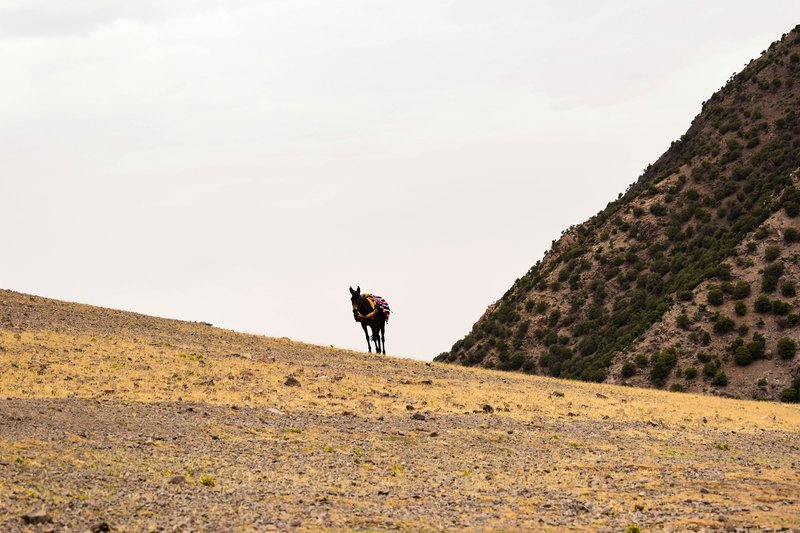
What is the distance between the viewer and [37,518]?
52.3ft

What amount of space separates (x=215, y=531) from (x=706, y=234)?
7015cm

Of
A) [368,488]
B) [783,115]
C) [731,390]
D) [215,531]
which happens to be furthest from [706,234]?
[215,531]

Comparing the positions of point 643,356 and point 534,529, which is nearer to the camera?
point 534,529

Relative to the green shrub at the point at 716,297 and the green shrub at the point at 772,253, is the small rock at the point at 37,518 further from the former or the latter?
the green shrub at the point at 772,253

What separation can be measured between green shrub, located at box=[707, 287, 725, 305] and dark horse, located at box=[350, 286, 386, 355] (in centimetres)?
2418

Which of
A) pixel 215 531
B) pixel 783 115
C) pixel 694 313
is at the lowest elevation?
pixel 215 531

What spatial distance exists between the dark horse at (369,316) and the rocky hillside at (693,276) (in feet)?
62.1

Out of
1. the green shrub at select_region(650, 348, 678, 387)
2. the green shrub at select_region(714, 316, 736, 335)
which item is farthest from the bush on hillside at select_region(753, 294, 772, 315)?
the green shrub at select_region(650, 348, 678, 387)

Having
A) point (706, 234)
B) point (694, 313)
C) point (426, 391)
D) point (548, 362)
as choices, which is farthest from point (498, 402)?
point (706, 234)

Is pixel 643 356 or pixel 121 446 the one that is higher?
pixel 643 356

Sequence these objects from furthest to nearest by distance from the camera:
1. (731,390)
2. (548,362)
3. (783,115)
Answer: (783,115), (548,362), (731,390)

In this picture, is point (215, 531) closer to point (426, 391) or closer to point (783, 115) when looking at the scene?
point (426, 391)

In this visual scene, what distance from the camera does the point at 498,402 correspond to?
3553 centimetres

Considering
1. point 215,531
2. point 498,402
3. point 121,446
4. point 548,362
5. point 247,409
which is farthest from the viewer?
point 548,362
